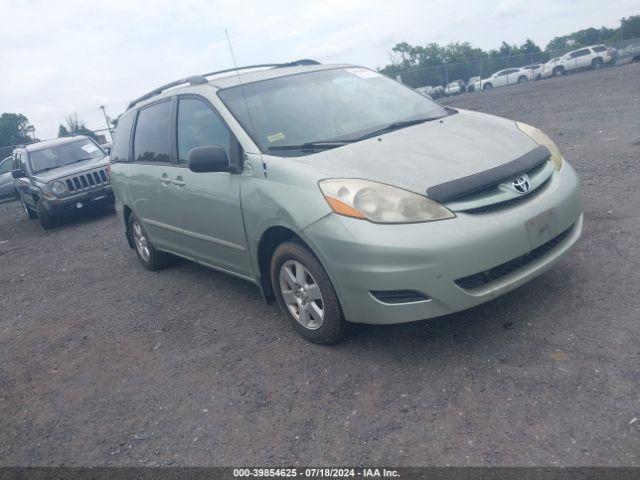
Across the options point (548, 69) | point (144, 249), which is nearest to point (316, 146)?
point (144, 249)

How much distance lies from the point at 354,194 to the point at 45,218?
9653mm

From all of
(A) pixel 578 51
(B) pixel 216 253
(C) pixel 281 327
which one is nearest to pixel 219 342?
(C) pixel 281 327

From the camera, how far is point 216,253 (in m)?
4.65

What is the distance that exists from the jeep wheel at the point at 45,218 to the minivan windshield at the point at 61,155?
1013 mm

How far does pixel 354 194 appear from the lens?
330cm

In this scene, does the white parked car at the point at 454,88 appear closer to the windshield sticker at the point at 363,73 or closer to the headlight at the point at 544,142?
the windshield sticker at the point at 363,73

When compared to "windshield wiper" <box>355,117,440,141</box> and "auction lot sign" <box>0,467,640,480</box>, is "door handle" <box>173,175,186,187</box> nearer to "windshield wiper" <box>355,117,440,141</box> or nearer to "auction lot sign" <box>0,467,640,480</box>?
"windshield wiper" <box>355,117,440,141</box>

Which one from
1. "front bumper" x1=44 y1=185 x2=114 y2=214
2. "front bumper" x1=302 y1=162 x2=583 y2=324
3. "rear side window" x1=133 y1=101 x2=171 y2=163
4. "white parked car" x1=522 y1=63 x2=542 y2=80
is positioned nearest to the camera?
"front bumper" x1=302 y1=162 x2=583 y2=324

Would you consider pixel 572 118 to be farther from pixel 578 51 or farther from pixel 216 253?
pixel 578 51

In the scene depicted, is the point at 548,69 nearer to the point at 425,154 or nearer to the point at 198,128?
the point at 198,128

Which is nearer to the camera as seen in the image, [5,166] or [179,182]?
[179,182]

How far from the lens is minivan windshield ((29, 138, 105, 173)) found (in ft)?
38.7

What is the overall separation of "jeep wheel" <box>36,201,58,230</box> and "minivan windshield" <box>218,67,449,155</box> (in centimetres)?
805

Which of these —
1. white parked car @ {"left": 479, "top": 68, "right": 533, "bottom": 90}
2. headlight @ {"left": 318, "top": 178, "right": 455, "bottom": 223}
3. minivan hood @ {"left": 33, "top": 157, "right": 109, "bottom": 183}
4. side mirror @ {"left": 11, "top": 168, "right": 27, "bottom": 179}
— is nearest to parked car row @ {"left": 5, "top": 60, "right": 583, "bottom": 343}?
headlight @ {"left": 318, "top": 178, "right": 455, "bottom": 223}
